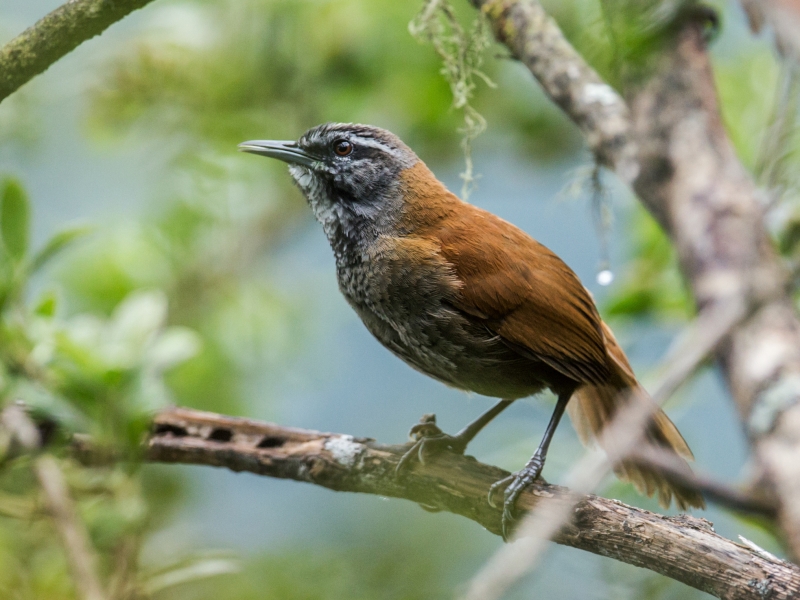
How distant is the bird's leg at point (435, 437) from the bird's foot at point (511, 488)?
266mm

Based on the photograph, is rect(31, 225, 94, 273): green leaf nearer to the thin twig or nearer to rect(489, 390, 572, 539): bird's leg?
the thin twig

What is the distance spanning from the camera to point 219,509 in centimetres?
460

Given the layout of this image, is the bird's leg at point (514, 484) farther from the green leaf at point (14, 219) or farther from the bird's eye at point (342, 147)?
the green leaf at point (14, 219)

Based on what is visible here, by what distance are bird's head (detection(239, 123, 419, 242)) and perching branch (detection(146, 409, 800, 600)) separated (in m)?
0.76

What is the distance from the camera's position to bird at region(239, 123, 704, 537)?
260 centimetres

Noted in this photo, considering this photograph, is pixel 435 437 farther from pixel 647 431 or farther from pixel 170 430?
pixel 170 430

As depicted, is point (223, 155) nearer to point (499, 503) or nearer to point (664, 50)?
point (664, 50)

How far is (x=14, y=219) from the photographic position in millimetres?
2289

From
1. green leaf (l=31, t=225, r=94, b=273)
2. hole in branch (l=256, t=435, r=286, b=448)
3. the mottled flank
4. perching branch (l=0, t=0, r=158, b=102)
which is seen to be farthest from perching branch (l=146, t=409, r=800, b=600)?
perching branch (l=0, t=0, r=158, b=102)

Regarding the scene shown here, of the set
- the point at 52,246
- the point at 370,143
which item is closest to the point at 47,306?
the point at 52,246

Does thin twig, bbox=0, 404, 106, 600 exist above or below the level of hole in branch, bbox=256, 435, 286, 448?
below

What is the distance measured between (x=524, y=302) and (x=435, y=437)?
589 millimetres

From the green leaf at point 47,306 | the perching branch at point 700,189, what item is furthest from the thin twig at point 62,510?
the perching branch at point 700,189

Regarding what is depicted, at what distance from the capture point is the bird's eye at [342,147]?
2.93 metres
